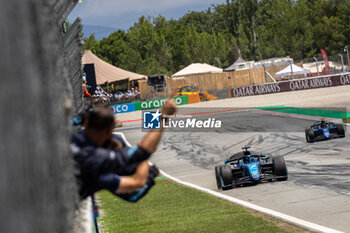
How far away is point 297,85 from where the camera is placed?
1457 inches

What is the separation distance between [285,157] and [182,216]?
669 cm

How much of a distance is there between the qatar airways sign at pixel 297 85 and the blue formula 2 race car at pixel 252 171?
2416 centimetres

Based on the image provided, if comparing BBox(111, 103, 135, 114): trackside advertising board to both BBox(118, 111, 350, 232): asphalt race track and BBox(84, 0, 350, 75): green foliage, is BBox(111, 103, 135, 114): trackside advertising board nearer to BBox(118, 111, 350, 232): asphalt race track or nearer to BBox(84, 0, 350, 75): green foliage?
BBox(118, 111, 350, 232): asphalt race track

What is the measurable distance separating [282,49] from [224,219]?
7466cm

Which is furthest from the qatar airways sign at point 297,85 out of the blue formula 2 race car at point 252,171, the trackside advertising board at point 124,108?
the blue formula 2 race car at point 252,171

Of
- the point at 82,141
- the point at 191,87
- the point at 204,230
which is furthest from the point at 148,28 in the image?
the point at 82,141

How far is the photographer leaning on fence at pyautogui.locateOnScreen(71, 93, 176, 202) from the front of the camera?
2652mm

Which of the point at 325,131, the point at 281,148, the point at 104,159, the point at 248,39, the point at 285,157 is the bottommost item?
the point at 285,157

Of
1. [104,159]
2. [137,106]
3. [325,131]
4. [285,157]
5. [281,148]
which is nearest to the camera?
[104,159]

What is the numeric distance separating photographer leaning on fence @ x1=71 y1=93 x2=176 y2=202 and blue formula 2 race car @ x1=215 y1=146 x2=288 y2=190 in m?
10.2

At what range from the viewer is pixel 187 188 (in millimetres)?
14719

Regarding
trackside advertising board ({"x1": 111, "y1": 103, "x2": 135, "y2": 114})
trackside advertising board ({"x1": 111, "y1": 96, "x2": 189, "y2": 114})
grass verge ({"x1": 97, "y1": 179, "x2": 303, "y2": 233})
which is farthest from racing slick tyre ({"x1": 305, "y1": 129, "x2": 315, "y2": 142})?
trackside advertising board ({"x1": 111, "y1": 103, "x2": 135, "y2": 114})

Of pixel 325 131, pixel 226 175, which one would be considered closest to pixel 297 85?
pixel 325 131

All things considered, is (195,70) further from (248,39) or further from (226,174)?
(226,174)
